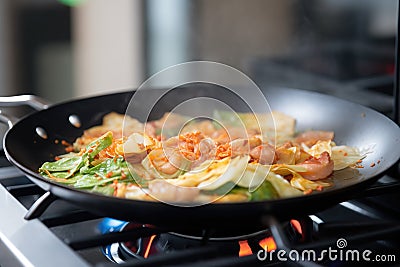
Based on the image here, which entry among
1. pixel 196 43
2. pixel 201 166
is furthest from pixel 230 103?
pixel 196 43

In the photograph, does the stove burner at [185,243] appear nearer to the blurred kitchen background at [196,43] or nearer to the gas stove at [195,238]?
the gas stove at [195,238]

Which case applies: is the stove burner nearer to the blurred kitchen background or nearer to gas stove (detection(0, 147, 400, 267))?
gas stove (detection(0, 147, 400, 267))

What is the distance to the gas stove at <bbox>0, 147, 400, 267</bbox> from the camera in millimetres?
806

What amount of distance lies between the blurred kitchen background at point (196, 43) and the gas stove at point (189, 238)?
744mm

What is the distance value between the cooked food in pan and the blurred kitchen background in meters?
0.65

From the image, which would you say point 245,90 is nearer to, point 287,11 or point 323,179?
point 323,179

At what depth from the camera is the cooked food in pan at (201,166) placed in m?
0.91

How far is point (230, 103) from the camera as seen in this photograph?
1445mm

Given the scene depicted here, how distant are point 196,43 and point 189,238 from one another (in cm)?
173

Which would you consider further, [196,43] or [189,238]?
[196,43]

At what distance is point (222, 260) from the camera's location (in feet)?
2.61

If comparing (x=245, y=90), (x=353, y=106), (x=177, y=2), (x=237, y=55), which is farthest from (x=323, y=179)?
(x=177, y=2)

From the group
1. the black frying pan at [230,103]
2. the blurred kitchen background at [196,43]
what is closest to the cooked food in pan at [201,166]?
the black frying pan at [230,103]

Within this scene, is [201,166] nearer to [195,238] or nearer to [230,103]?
[195,238]
